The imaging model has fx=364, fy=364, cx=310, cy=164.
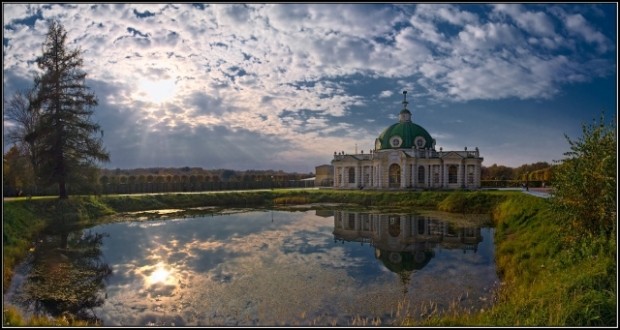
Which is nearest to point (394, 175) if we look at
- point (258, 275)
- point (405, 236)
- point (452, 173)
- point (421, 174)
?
point (421, 174)

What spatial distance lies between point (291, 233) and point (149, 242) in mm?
8389

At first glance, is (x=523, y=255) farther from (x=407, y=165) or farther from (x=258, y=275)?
(x=407, y=165)

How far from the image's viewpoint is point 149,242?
818 inches

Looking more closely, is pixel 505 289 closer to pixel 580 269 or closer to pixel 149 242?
pixel 580 269

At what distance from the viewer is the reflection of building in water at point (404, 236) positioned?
17312 mm

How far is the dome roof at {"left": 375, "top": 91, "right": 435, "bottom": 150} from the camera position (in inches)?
2055

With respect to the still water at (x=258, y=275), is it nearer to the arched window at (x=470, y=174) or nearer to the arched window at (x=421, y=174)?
the arched window at (x=470, y=174)

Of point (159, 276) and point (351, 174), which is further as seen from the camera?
point (351, 174)

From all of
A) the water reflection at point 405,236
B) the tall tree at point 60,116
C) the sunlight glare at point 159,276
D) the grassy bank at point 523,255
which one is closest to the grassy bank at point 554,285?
the grassy bank at point 523,255

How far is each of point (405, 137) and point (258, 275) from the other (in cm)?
4209

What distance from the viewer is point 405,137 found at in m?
52.4

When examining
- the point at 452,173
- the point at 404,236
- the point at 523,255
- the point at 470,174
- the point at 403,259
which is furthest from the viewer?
the point at 452,173

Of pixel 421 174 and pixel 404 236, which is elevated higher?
pixel 421 174

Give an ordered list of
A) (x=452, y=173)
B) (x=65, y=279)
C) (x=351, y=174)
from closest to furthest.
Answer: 1. (x=65, y=279)
2. (x=452, y=173)
3. (x=351, y=174)
